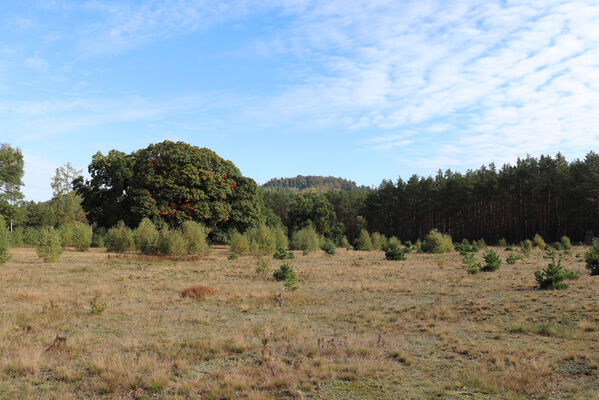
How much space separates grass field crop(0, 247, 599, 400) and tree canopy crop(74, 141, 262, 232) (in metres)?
23.4

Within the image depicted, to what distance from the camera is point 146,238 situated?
3269cm

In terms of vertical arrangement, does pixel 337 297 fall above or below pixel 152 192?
below

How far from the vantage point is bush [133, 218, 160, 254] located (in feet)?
106

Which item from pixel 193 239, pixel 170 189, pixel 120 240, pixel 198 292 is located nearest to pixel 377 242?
pixel 193 239

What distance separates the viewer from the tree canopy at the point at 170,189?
1586 inches

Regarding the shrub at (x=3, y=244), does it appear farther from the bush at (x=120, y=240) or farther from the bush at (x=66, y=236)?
the bush at (x=66, y=236)

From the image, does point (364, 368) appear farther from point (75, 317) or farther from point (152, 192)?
point (152, 192)

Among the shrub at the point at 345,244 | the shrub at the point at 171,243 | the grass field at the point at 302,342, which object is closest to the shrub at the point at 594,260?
the grass field at the point at 302,342

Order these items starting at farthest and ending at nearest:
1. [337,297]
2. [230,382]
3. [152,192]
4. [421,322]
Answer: [152,192], [337,297], [421,322], [230,382]

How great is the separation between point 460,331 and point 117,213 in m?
42.9

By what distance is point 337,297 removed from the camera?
15.4 m

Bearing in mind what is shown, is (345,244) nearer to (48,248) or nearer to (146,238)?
(146,238)

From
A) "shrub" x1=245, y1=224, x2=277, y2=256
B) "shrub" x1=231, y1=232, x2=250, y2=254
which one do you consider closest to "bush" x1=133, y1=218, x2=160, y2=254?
"shrub" x1=231, y1=232, x2=250, y2=254

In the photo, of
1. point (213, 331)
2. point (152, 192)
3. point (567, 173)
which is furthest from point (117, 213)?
point (567, 173)
